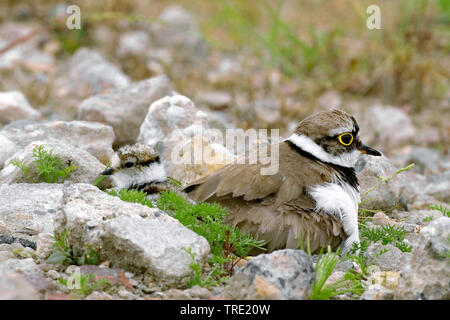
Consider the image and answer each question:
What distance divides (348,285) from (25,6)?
7.91 meters

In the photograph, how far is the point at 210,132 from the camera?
5.59 m

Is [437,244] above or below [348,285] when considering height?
above

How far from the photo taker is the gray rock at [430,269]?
3.32 m

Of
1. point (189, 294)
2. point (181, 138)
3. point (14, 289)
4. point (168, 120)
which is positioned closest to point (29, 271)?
point (14, 289)

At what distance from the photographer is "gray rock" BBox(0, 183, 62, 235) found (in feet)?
13.6

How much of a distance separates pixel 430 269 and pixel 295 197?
3.49ft

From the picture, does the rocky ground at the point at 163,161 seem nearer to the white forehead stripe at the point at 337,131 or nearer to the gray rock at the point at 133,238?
the gray rock at the point at 133,238

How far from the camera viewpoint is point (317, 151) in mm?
4582

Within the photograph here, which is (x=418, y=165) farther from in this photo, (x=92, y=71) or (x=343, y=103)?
(x=92, y=71)

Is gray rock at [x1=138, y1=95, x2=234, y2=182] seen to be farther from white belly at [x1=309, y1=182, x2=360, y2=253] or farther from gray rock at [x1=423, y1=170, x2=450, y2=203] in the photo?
gray rock at [x1=423, y1=170, x2=450, y2=203]

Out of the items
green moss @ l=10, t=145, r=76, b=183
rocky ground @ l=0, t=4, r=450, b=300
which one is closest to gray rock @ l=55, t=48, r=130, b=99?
rocky ground @ l=0, t=4, r=450, b=300

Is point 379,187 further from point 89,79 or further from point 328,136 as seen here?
point 89,79
